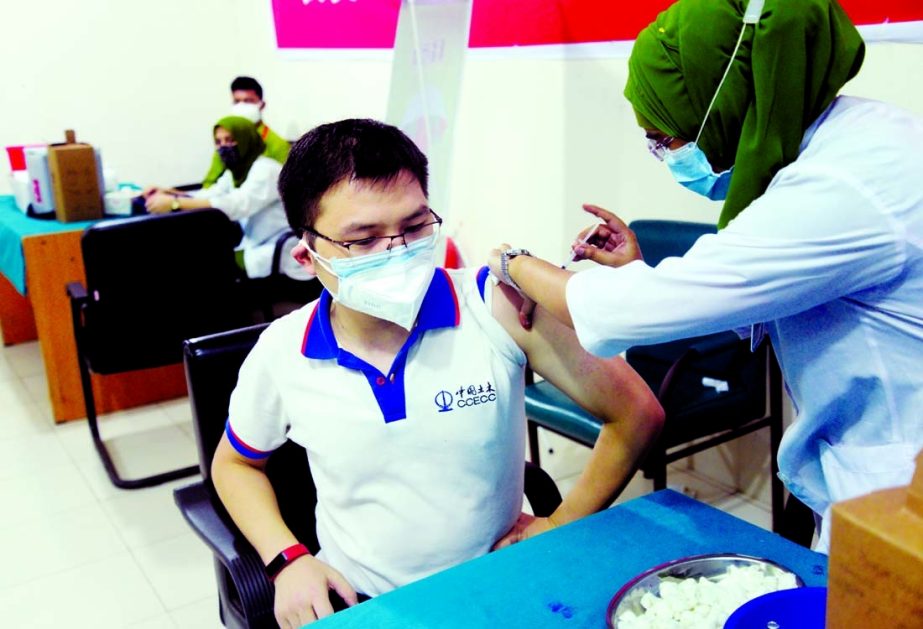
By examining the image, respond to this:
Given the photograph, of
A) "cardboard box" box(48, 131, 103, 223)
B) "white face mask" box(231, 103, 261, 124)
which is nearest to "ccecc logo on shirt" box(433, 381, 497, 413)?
"cardboard box" box(48, 131, 103, 223)

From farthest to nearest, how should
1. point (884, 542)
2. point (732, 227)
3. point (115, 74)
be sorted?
point (115, 74) < point (732, 227) < point (884, 542)

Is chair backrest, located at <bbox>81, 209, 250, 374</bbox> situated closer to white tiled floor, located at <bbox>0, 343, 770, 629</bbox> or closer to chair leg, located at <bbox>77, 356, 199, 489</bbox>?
chair leg, located at <bbox>77, 356, 199, 489</bbox>

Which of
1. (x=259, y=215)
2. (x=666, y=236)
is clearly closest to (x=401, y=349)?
(x=666, y=236)

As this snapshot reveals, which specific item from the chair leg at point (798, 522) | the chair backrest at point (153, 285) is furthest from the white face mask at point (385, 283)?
the chair backrest at point (153, 285)

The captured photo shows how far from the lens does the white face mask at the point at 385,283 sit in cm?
135

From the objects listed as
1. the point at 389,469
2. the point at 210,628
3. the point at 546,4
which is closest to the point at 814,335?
the point at 389,469

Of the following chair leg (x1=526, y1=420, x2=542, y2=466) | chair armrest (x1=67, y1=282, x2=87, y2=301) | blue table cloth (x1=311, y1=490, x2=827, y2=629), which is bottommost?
chair leg (x1=526, y1=420, x2=542, y2=466)

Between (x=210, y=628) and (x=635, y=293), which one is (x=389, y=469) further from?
(x=210, y=628)

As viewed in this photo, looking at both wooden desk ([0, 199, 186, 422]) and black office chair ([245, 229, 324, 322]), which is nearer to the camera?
wooden desk ([0, 199, 186, 422])

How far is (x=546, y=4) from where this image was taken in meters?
3.15

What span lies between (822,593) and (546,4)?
8.49ft

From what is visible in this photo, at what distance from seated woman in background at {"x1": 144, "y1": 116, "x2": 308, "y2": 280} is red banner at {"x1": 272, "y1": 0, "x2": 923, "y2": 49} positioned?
0.69m

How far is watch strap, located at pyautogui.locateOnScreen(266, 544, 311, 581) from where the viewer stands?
1372 mm

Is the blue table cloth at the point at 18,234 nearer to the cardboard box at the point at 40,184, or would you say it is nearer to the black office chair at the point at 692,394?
the cardboard box at the point at 40,184
